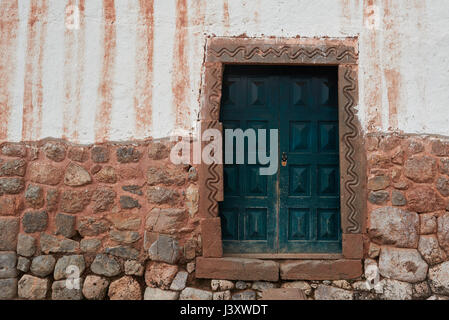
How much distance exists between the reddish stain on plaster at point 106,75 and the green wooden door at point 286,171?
1.01 metres

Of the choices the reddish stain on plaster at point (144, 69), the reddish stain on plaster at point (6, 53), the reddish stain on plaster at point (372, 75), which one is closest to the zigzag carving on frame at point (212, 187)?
the reddish stain on plaster at point (144, 69)

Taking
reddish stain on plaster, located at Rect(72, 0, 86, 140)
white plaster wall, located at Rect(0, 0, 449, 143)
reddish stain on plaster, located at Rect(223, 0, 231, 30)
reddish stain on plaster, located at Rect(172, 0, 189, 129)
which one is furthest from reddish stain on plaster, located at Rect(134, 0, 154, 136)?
reddish stain on plaster, located at Rect(223, 0, 231, 30)

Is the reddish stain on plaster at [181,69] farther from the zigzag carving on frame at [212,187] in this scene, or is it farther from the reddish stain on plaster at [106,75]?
the reddish stain on plaster at [106,75]

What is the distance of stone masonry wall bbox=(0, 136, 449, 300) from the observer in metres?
3.12

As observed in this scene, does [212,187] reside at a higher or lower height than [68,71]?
lower

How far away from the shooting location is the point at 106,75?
3.26m

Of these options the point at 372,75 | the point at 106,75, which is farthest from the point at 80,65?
the point at 372,75

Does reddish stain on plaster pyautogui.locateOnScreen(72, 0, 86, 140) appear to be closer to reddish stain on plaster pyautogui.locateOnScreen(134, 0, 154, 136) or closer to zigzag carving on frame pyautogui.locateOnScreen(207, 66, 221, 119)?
reddish stain on plaster pyautogui.locateOnScreen(134, 0, 154, 136)

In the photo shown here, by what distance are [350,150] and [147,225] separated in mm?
1850

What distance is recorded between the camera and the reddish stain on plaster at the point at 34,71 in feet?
10.6

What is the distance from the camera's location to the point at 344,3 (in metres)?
3.31

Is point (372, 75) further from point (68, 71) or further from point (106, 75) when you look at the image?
point (68, 71)

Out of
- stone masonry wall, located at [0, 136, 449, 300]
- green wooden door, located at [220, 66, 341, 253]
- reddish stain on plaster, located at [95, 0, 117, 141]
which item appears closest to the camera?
stone masonry wall, located at [0, 136, 449, 300]

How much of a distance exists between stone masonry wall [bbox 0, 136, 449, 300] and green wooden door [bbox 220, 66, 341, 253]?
0.33m
